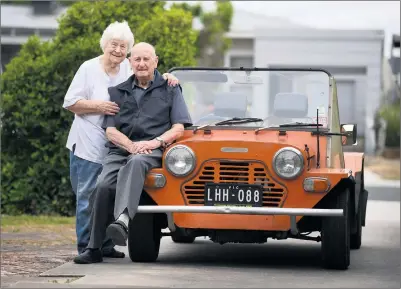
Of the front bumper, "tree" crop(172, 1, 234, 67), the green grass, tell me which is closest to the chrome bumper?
the front bumper

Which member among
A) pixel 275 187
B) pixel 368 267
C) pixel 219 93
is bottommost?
pixel 368 267

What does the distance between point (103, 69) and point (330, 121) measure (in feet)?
6.50

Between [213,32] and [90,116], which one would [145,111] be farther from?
[213,32]

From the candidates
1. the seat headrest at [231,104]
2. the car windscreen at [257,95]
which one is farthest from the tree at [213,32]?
the seat headrest at [231,104]

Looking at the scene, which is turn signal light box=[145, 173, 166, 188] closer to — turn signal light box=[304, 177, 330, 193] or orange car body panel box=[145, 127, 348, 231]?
orange car body panel box=[145, 127, 348, 231]

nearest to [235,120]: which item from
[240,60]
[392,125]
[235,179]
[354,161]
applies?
[235,179]

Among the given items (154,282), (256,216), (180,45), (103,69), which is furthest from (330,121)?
(180,45)

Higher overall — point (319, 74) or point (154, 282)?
point (319, 74)

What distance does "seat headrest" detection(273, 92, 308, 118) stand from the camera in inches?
395

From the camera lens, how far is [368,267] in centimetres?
966

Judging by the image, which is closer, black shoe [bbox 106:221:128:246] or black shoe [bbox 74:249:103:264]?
black shoe [bbox 106:221:128:246]

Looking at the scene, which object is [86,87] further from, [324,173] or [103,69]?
[324,173]

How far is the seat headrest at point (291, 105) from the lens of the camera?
395 inches

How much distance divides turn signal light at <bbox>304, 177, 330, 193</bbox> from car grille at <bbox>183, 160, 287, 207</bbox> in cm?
20
